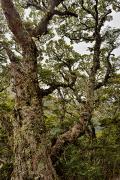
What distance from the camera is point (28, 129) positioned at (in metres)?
9.62

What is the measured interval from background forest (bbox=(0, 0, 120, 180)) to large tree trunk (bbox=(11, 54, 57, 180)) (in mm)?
42

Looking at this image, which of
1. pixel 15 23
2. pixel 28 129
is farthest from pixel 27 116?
pixel 15 23

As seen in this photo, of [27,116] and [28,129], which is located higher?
[27,116]

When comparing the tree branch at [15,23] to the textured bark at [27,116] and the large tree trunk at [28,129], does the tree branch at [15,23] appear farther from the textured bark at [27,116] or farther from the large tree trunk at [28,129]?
the large tree trunk at [28,129]

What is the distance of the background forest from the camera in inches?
415

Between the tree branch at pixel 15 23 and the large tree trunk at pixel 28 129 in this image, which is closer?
the large tree trunk at pixel 28 129

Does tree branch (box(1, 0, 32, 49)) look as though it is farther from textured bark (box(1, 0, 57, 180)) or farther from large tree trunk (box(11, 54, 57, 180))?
large tree trunk (box(11, 54, 57, 180))

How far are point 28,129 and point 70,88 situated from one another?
6.71 meters

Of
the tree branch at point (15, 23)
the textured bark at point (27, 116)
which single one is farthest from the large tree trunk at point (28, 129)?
the tree branch at point (15, 23)

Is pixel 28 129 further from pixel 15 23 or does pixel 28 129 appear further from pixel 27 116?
pixel 15 23

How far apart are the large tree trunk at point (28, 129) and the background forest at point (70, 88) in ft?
0.14

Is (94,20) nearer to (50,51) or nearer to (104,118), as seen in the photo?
(50,51)

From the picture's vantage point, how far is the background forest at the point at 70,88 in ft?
34.6

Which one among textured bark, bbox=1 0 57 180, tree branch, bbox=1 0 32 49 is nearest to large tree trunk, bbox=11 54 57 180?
textured bark, bbox=1 0 57 180
